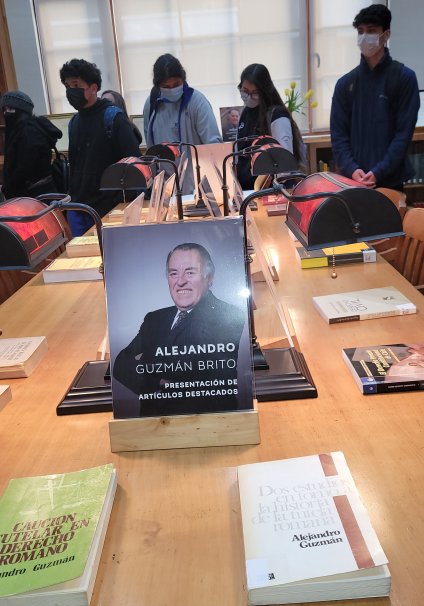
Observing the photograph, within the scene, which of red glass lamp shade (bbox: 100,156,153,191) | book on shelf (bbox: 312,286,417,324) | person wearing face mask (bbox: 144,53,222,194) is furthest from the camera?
person wearing face mask (bbox: 144,53,222,194)

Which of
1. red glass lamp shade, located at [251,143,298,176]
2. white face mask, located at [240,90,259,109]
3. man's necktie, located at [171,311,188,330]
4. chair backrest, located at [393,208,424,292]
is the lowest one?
chair backrest, located at [393,208,424,292]

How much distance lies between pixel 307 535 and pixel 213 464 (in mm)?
258

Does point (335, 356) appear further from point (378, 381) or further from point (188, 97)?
point (188, 97)

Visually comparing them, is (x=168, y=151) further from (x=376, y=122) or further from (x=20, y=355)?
(x=20, y=355)

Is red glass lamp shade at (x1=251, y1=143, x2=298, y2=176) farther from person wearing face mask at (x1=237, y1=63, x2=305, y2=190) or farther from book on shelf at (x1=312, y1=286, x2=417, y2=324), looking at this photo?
person wearing face mask at (x1=237, y1=63, x2=305, y2=190)

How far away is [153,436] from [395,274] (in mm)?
1182

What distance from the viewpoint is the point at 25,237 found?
1.14 metres

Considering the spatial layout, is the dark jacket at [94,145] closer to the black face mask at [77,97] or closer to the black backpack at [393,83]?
the black face mask at [77,97]

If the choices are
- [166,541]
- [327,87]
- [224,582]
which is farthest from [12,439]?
[327,87]

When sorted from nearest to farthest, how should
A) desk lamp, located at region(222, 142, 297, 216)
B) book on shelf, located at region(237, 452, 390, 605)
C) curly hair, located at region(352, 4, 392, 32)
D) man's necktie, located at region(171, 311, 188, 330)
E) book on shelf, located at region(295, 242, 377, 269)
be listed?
book on shelf, located at region(237, 452, 390, 605)
man's necktie, located at region(171, 311, 188, 330)
book on shelf, located at region(295, 242, 377, 269)
desk lamp, located at region(222, 142, 297, 216)
curly hair, located at region(352, 4, 392, 32)

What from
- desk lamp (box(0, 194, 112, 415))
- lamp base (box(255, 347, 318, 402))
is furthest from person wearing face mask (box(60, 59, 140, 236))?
lamp base (box(255, 347, 318, 402))

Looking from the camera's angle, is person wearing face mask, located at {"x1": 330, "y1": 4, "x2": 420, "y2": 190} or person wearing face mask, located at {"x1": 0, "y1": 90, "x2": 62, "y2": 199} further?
person wearing face mask, located at {"x1": 0, "y1": 90, "x2": 62, "y2": 199}

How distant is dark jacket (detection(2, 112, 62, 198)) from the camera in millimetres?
3924

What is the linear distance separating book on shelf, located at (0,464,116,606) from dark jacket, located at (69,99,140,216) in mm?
2675
